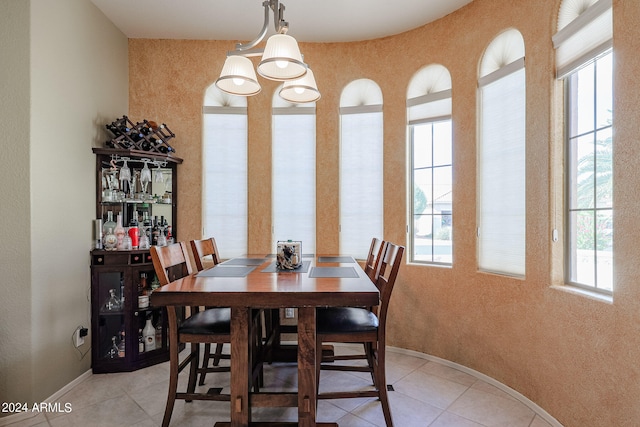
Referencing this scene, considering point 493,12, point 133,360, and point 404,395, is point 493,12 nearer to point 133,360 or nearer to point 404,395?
point 404,395

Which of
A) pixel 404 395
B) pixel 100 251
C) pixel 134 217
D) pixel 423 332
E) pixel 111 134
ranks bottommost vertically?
pixel 404 395

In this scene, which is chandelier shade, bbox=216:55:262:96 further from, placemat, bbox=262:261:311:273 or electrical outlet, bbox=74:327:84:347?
electrical outlet, bbox=74:327:84:347

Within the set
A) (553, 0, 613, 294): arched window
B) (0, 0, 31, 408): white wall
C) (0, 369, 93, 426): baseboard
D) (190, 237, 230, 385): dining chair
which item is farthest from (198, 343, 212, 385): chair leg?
(553, 0, 613, 294): arched window

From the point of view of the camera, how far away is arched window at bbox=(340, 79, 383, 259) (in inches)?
129

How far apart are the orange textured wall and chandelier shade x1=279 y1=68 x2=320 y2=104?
3.25ft

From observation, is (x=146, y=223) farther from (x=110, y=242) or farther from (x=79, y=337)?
(x=79, y=337)

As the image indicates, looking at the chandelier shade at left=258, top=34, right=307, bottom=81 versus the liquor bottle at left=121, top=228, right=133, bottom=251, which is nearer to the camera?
the chandelier shade at left=258, top=34, right=307, bottom=81

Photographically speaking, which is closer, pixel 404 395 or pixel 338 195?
pixel 404 395

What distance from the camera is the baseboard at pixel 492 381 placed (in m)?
2.04

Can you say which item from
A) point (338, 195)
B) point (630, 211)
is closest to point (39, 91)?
point (338, 195)

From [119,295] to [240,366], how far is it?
5.34ft

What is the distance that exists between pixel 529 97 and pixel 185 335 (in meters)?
2.60

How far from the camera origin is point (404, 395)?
2338mm

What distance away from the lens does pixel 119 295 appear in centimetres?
279
